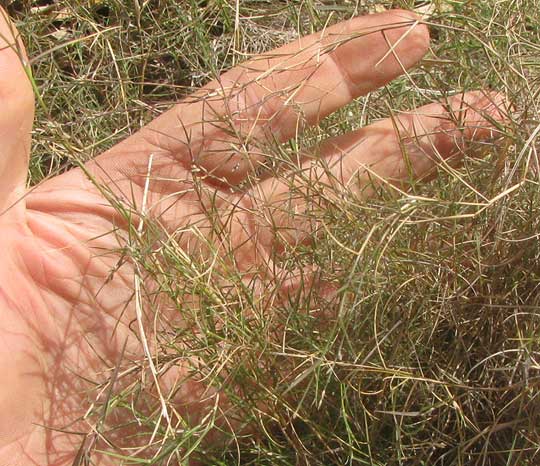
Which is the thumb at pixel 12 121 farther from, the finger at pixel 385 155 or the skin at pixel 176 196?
the finger at pixel 385 155

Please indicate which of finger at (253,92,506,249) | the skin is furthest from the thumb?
finger at (253,92,506,249)

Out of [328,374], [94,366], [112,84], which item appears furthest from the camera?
[112,84]

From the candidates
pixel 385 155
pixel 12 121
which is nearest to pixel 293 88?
pixel 385 155

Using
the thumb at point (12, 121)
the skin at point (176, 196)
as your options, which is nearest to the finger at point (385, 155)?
the skin at point (176, 196)

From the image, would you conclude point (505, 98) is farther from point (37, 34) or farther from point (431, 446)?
point (37, 34)

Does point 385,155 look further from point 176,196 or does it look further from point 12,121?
point 12,121

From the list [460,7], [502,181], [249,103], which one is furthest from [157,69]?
[502,181]
